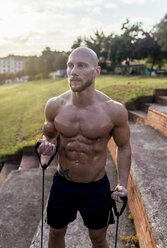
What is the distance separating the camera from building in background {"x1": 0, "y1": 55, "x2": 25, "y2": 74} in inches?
4606

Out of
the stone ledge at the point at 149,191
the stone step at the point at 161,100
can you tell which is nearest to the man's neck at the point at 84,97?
the stone ledge at the point at 149,191

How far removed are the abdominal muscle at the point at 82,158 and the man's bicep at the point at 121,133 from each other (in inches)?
4.0

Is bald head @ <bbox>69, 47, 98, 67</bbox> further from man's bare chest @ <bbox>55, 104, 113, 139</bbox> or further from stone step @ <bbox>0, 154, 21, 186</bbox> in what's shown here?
stone step @ <bbox>0, 154, 21, 186</bbox>

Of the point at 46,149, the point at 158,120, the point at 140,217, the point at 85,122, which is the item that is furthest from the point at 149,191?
the point at 158,120

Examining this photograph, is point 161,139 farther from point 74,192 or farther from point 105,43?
point 105,43

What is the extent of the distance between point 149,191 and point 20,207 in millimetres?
2114

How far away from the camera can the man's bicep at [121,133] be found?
1906mm

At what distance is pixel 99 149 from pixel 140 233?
1.17 meters

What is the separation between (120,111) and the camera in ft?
6.15

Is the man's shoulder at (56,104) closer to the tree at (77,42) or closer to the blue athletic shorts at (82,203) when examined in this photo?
the blue athletic shorts at (82,203)

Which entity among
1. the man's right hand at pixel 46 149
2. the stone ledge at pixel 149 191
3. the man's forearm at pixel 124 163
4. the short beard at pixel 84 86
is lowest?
the stone ledge at pixel 149 191

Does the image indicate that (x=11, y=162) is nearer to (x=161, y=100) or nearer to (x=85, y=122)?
(x=161, y=100)

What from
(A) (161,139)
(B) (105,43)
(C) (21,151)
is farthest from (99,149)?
(B) (105,43)

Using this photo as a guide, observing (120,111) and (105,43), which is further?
(105,43)
